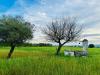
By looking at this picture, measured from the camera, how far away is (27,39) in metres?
30.1

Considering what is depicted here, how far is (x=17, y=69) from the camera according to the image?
21.9 feet

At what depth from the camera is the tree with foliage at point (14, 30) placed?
2863cm

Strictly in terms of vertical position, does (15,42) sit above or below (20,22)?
below

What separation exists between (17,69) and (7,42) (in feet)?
76.8

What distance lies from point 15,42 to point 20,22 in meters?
2.53

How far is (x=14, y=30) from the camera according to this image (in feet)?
95.0

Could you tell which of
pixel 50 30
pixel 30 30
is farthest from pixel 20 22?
pixel 50 30

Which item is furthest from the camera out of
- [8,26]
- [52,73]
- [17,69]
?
[8,26]

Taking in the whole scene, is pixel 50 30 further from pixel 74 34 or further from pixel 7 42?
pixel 7 42

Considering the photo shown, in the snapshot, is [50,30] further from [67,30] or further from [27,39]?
[27,39]

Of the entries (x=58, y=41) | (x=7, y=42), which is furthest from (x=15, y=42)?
(x=58, y=41)

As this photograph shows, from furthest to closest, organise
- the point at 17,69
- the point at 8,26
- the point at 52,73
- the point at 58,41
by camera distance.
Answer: the point at 58,41 < the point at 8,26 < the point at 17,69 < the point at 52,73

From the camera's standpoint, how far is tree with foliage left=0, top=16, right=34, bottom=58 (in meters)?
28.6

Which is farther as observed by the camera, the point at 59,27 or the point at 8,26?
the point at 59,27
